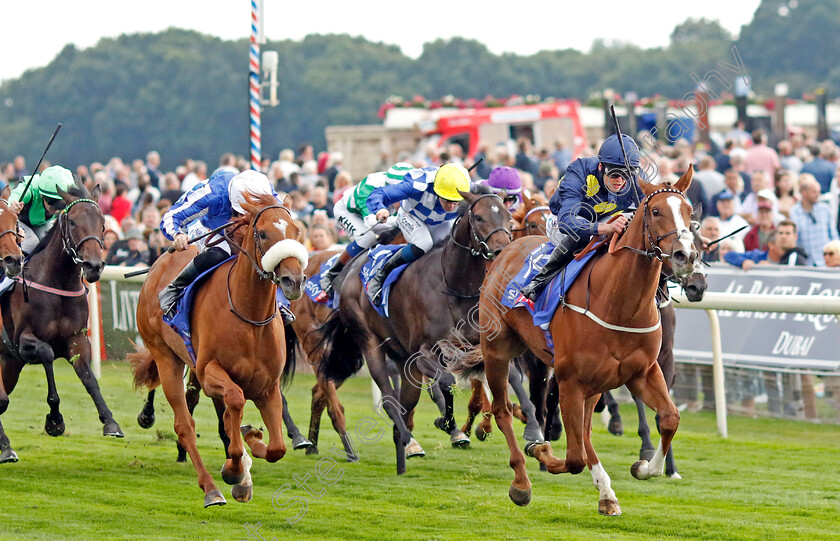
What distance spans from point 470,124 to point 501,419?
45.6ft

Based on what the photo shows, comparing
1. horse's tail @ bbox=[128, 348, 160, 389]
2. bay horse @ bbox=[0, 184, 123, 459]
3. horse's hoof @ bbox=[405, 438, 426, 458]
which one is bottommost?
horse's hoof @ bbox=[405, 438, 426, 458]

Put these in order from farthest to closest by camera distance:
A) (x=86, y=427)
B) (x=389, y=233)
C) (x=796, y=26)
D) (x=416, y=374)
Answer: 1. (x=796, y=26)
2. (x=86, y=427)
3. (x=389, y=233)
4. (x=416, y=374)

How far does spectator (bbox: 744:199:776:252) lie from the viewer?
10297mm

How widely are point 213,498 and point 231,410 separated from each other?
543mm

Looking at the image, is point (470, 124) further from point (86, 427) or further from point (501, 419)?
point (501, 419)

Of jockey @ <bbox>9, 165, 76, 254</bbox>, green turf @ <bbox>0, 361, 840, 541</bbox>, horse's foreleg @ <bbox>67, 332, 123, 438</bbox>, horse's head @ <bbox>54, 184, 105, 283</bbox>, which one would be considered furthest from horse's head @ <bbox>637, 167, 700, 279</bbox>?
jockey @ <bbox>9, 165, 76, 254</bbox>

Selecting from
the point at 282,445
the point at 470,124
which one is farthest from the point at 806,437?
the point at 470,124

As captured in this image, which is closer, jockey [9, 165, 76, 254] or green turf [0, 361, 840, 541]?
green turf [0, 361, 840, 541]

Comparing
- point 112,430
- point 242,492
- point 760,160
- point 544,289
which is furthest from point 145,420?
point 760,160

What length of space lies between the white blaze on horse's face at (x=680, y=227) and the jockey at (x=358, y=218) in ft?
10.1

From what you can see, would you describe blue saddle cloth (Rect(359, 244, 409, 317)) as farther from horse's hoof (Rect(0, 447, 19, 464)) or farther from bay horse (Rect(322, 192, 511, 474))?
horse's hoof (Rect(0, 447, 19, 464))

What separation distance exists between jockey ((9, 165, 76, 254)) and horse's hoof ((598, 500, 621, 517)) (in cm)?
393

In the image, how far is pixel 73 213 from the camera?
24.2 ft

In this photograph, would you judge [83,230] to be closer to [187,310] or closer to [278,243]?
[187,310]
